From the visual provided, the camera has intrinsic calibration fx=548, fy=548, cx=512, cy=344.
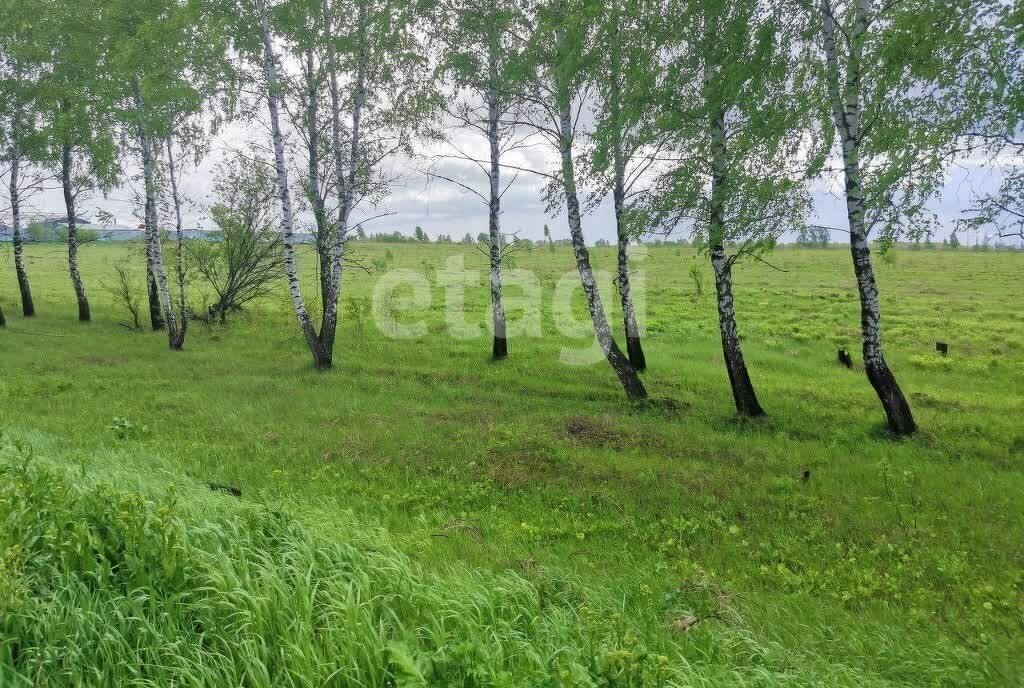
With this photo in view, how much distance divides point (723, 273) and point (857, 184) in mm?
2957

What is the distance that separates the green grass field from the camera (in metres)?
3.57

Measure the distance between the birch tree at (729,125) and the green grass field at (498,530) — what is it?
427cm

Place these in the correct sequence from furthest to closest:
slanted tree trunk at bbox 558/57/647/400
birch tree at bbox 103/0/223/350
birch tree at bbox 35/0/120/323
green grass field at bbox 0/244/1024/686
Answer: birch tree at bbox 35/0/120/323 < birch tree at bbox 103/0/223/350 < slanted tree trunk at bbox 558/57/647/400 < green grass field at bbox 0/244/1024/686

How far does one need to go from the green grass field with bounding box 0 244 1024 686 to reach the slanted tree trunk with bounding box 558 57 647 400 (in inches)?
32.6

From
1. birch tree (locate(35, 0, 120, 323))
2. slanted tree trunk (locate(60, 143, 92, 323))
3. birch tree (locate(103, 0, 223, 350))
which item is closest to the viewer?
birch tree (locate(103, 0, 223, 350))

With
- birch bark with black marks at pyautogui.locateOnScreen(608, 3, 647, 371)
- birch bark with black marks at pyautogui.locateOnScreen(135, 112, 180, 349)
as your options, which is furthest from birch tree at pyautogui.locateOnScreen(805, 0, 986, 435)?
birch bark with black marks at pyautogui.locateOnScreen(135, 112, 180, 349)

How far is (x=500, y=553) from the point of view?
6.04m

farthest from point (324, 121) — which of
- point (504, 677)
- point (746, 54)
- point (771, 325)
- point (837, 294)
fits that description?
point (837, 294)

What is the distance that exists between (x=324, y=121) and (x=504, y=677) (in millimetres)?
18704

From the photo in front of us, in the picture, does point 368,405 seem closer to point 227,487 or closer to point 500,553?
point 227,487

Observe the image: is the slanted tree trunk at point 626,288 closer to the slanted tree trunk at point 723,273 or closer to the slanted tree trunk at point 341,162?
the slanted tree trunk at point 723,273

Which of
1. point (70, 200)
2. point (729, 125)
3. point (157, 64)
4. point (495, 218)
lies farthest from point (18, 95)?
point (729, 125)

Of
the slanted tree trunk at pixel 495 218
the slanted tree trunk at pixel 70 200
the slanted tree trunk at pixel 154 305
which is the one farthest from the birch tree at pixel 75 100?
the slanted tree trunk at pixel 495 218

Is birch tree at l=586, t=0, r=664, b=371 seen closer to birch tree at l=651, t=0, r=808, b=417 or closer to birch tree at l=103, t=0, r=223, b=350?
birch tree at l=651, t=0, r=808, b=417
